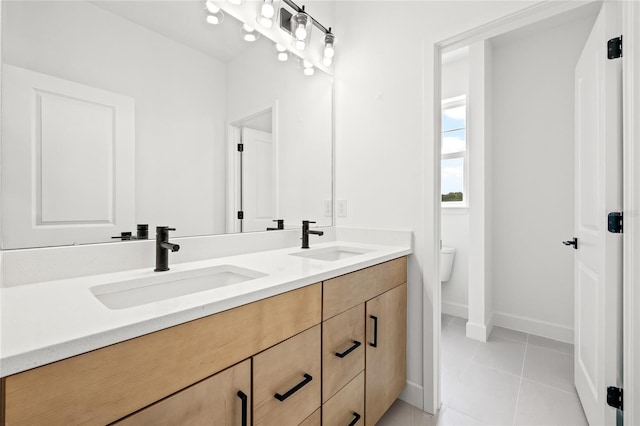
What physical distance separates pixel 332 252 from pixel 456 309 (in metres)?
1.95

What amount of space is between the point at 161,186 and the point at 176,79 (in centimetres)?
45

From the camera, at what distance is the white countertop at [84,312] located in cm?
48

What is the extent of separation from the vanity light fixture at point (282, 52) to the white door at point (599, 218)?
1483 millimetres

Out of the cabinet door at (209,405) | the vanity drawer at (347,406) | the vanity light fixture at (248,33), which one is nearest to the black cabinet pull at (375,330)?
the vanity drawer at (347,406)

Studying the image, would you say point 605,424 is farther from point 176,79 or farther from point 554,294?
point 176,79

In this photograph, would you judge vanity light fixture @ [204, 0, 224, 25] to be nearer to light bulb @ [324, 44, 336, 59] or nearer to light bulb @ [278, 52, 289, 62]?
light bulb @ [278, 52, 289, 62]

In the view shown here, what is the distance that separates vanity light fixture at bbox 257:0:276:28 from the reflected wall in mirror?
0.08m

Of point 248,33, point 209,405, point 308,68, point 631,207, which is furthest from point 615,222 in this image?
point 248,33

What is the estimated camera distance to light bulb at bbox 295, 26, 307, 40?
1.70m

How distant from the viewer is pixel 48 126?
909mm

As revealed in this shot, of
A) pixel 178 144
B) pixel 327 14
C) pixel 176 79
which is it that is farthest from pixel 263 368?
pixel 327 14

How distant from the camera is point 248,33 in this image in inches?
58.3

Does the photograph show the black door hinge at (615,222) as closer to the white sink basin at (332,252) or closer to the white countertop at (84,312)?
the white sink basin at (332,252)

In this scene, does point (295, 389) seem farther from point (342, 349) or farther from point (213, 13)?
point (213, 13)
